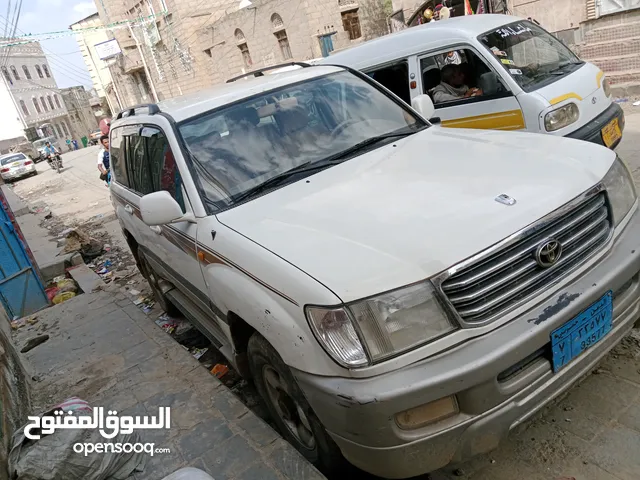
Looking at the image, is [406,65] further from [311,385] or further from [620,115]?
[311,385]

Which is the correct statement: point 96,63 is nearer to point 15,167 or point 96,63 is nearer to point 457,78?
point 15,167

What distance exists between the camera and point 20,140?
4872cm

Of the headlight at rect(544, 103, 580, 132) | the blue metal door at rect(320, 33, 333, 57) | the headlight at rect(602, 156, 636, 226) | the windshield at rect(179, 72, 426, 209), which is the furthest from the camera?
the blue metal door at rect(320, 33, 333, 57)

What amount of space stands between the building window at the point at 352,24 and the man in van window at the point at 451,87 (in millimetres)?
16325

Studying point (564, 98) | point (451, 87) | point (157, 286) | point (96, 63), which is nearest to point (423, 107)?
point (564, 98)

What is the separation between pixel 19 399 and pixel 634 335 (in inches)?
161

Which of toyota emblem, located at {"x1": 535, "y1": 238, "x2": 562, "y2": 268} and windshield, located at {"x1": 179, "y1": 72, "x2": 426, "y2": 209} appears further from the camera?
windshield, located at {"x1": 179, "y1": 72, "x2": 426, "y2": 209}

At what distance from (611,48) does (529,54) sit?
201 inches

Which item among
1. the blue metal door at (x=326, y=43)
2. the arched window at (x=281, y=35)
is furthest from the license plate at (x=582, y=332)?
the arched window at (x=281, y=35)

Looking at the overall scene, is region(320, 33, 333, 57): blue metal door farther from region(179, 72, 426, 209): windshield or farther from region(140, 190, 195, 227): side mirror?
region(140, 190, 195, 227): side mirror

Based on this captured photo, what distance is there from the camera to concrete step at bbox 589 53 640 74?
8.94 meters

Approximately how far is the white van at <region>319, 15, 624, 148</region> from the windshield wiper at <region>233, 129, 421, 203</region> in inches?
101

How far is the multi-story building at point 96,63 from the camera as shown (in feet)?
168

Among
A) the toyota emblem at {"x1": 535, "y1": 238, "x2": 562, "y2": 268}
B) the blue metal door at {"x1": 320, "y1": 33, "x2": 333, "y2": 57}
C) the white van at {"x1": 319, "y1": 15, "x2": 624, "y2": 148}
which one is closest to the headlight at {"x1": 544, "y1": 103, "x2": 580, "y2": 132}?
the white van at {"x1": 319, "y1": 15, "x2": 624, "y2": 148}
